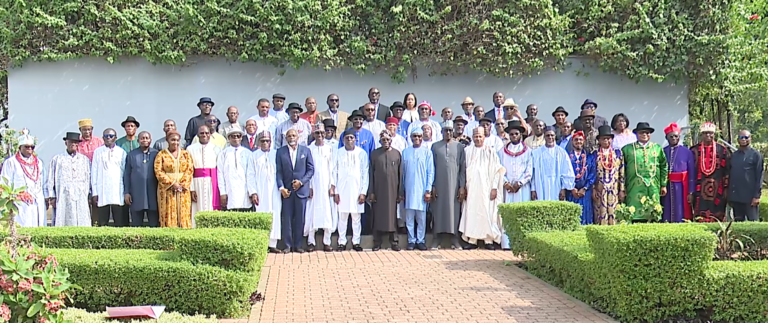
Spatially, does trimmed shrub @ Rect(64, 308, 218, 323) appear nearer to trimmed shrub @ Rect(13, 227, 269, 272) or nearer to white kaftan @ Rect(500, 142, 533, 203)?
trimmed shrub @ Rect(13, 227, 269, 272)

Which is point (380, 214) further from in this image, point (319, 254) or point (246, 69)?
point (246, 69)

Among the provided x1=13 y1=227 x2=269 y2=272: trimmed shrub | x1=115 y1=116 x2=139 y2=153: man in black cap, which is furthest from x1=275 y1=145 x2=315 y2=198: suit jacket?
x1=13 y1=227 x2=269 y2=272: trimmed shrub

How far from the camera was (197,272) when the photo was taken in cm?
629

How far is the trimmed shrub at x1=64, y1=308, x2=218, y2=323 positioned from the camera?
5855mm

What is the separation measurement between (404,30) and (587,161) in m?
4.21

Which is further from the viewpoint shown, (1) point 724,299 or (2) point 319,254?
(2) point 319,254

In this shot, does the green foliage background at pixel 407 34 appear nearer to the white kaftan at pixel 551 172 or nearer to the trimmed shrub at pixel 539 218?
the white kaftan at pixel 551 172

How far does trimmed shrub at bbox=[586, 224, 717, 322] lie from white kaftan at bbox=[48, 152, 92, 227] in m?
7.62

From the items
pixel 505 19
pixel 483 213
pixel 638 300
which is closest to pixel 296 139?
pixel 483 213

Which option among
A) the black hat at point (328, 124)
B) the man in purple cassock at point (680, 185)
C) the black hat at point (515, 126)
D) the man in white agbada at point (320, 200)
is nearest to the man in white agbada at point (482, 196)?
the black hat at point (515, 126)

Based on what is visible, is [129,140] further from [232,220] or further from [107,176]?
[232,220]

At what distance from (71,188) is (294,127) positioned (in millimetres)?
3397

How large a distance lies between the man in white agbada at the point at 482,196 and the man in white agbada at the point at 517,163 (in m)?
0.15

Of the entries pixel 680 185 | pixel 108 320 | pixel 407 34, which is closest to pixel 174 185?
pixel 108 320
